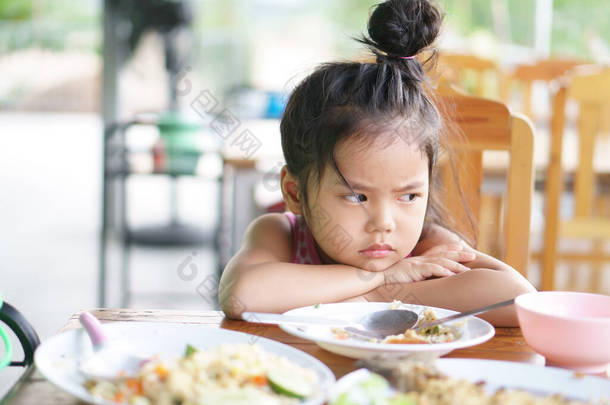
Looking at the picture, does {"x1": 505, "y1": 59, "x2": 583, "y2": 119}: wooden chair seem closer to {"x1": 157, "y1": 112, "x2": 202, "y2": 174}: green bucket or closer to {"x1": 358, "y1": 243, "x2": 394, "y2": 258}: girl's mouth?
{"x1": 157, "y1": 112, "x2": 202, "y2": 174}: green bucket

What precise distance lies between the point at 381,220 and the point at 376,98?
19 centimetres

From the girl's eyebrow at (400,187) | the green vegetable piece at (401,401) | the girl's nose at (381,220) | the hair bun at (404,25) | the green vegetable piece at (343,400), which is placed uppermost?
the hair bun at (404,25)

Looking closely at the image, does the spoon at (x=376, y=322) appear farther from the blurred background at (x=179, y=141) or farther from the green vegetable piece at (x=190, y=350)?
the blurred background at (x=179, y=141)

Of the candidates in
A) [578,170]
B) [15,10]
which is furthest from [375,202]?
[15,10]

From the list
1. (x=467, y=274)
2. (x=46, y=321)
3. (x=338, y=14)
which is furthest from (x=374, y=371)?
(x=338, y=14)

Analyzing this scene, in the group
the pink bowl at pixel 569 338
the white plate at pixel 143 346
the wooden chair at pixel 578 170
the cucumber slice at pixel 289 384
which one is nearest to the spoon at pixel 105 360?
the white plate at pixel 143 346

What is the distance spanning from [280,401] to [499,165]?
1.99 m

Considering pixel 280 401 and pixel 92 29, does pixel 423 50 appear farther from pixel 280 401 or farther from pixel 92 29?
pixel 92 29

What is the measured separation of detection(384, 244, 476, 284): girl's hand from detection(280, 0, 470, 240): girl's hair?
14 cm

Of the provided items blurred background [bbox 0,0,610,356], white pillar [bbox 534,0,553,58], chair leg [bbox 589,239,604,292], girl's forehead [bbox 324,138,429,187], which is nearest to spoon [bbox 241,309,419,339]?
girl's forehead [bbox 324,138,429,187]

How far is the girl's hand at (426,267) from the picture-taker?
100 cm

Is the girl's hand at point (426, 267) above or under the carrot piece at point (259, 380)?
above

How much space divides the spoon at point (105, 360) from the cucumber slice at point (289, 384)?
120mm

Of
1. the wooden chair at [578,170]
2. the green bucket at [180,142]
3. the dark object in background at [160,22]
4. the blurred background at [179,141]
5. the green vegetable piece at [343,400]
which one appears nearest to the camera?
the green vegetable piece at [343,400]
